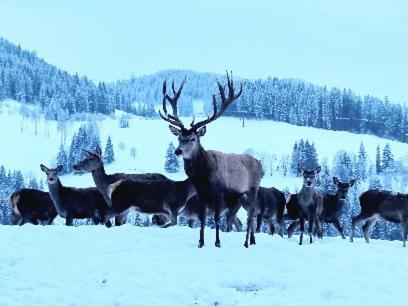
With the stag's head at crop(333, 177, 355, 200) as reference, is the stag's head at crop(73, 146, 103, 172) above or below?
above

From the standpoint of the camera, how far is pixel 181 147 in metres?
14.0

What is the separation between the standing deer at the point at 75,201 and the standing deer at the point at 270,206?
6739 millimetres

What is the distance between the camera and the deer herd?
14.5m

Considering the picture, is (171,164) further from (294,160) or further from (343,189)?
(343,189)

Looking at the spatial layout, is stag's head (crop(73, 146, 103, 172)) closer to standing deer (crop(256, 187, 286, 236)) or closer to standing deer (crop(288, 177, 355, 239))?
standing deer (crop(256, 187, 286, 236))

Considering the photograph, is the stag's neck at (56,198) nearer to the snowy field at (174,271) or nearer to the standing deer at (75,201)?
the standing deer at (75,201)

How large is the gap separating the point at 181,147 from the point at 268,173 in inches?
6272

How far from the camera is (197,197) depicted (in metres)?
17.8

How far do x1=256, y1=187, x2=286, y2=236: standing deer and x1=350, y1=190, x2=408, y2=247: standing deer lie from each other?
117 inches

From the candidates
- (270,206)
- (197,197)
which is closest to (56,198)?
(197,197)

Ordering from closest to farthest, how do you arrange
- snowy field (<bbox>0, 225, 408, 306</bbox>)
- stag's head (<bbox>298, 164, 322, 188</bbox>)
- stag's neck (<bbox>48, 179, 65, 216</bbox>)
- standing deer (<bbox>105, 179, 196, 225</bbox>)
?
snowy field (<bbox>0, 225, 408, 306</bbox>)
standing deer (<bbox>105, 179, 196, 225</bbox>)
stag's neck (<bbox>48, 179, 65, 216</bbox>)
stag's head (<bbox>298, 164, 322, 188</bbox>)

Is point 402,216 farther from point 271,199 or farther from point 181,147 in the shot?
point 181,147

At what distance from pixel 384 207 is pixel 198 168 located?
12.7 metres

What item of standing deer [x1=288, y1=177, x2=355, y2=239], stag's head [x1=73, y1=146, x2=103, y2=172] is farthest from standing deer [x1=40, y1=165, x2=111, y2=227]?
standing deer [x1=288, y1=177, x2=355, y2=239]
